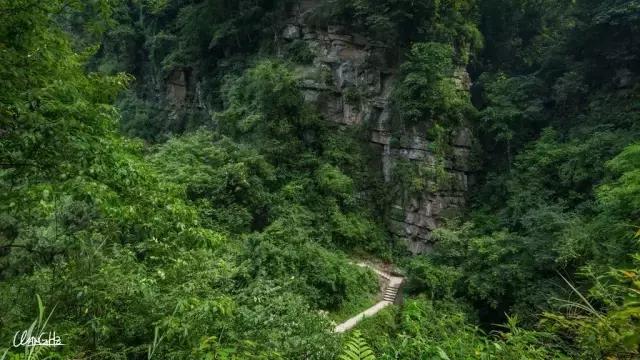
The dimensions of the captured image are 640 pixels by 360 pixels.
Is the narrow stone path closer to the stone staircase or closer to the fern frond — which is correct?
the stone staircase

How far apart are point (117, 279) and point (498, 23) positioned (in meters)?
23.5

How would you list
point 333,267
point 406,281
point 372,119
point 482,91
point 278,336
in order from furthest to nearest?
1. point 482,91
2. point 372,119
3. point 406,281
4. point 333,267
5. point 278,336

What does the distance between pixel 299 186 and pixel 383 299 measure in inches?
218

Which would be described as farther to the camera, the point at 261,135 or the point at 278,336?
the point at 261,135

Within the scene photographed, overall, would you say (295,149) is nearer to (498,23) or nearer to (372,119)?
(372,119)

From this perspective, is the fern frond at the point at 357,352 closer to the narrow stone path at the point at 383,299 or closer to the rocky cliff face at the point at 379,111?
the narrow stone path at the point at 383,299

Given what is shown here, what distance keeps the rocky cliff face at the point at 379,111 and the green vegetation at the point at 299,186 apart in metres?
0.38

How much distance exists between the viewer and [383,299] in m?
15.6

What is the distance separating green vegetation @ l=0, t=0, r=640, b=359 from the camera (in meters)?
3.89

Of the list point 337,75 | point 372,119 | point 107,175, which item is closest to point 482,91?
point 372,119

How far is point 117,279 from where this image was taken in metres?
4.50

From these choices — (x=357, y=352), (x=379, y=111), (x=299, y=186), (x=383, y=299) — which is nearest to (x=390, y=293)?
(x=383, y=299)

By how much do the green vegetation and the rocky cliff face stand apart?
15.0 inches

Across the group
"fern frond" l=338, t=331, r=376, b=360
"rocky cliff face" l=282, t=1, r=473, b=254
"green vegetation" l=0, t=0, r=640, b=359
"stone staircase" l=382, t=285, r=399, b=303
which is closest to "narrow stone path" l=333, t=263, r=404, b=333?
"stone staircase" l=382, t=285, r=399, b=303
